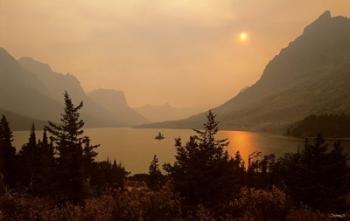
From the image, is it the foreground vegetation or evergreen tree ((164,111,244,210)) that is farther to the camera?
evergreen tree ((164,111,244,210))

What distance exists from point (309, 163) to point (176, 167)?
727 cm

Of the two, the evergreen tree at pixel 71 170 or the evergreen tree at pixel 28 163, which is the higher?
the evergreen tree at pixel 71 170

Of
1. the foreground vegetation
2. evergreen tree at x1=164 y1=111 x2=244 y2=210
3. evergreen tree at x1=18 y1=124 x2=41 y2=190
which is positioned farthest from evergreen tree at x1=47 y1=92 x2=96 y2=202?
evergreen tree at x1=18 y1=124 x2=41 y2=190

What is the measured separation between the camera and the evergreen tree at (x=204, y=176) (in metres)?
Result: 15.9

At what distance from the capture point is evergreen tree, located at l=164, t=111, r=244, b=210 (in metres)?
15.9

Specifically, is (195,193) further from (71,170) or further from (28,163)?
(28,163)

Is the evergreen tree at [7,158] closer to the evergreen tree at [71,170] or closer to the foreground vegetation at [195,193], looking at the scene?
the foreground vegetation at [195,193]

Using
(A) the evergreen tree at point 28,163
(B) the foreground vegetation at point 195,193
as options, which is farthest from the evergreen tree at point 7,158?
(B) the foreground vegetation at point 195,193

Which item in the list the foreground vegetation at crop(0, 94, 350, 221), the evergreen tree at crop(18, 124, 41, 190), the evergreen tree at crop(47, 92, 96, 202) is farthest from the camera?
the evergreen tree at crop(18, 124, 41, 190)

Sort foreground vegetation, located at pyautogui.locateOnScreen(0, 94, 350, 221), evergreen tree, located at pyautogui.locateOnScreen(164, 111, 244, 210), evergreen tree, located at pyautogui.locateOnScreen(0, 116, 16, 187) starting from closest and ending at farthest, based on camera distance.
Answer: foreground vegetation, located at pyautogui.locateOnScreen(0, 94, 350, 221)
evergreen tree, located at pyautogui.locateOnScreen(164, 111, 244, 210)
evergreen tree, located at pyautogui.locateOnScreen(0, 116, 16, 187)

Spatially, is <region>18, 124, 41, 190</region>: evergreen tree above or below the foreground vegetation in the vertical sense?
below

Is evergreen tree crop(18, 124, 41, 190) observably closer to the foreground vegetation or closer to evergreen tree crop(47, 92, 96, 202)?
the foreground vegetation

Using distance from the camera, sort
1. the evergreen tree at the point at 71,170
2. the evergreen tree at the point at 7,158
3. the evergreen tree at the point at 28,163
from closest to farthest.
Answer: the evergreen tree at the point at 71,170 < the evergreen tree at the point at 7,158 < the evergreen tree at the point at 28,163

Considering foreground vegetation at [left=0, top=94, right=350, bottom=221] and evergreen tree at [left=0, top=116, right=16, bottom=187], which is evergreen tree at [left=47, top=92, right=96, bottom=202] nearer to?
foreground vegetation at [left=0, top=94, right=350, bottom=221]
